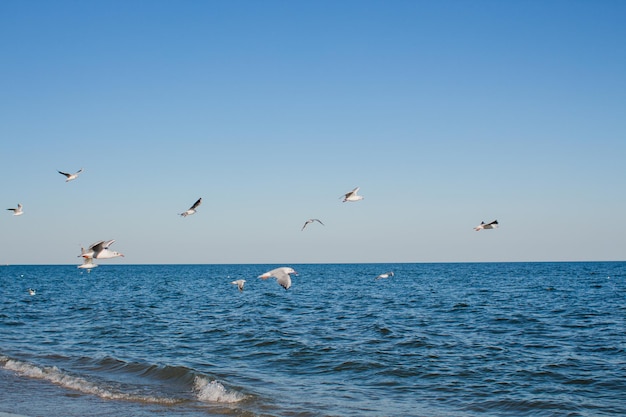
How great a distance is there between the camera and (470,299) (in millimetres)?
40594

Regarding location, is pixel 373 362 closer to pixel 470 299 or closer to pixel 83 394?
pixel 83 394

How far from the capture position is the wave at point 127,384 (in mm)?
14062

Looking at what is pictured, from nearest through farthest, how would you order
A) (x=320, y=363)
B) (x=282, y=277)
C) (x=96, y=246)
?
(x=96, y=246)
(x=282, y=277)
(x=320, y=363)

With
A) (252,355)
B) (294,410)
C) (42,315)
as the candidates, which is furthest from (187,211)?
(42,315)

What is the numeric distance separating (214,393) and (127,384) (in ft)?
9.31

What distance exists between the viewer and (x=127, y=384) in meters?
15.8

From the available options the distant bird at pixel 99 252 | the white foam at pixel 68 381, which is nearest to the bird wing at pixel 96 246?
the distant bird at pixel 99 252

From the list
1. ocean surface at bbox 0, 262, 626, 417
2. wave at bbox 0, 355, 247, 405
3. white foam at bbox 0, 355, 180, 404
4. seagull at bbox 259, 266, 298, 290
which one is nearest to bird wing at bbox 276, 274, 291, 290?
seagull at bbox 259, 266, 298, 290

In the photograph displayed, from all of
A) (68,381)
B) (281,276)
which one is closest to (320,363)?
(281,276)

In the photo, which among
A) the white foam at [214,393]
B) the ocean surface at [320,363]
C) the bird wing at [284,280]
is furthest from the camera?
the bird wing at [284,280]

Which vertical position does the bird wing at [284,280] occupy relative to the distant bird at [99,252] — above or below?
below

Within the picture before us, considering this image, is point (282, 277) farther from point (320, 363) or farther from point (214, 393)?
point (214, 393)

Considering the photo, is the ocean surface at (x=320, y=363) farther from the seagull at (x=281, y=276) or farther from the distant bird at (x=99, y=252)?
the distant bird at (x=99, y=252)

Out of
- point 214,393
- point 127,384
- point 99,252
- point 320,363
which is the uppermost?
point 99,252
